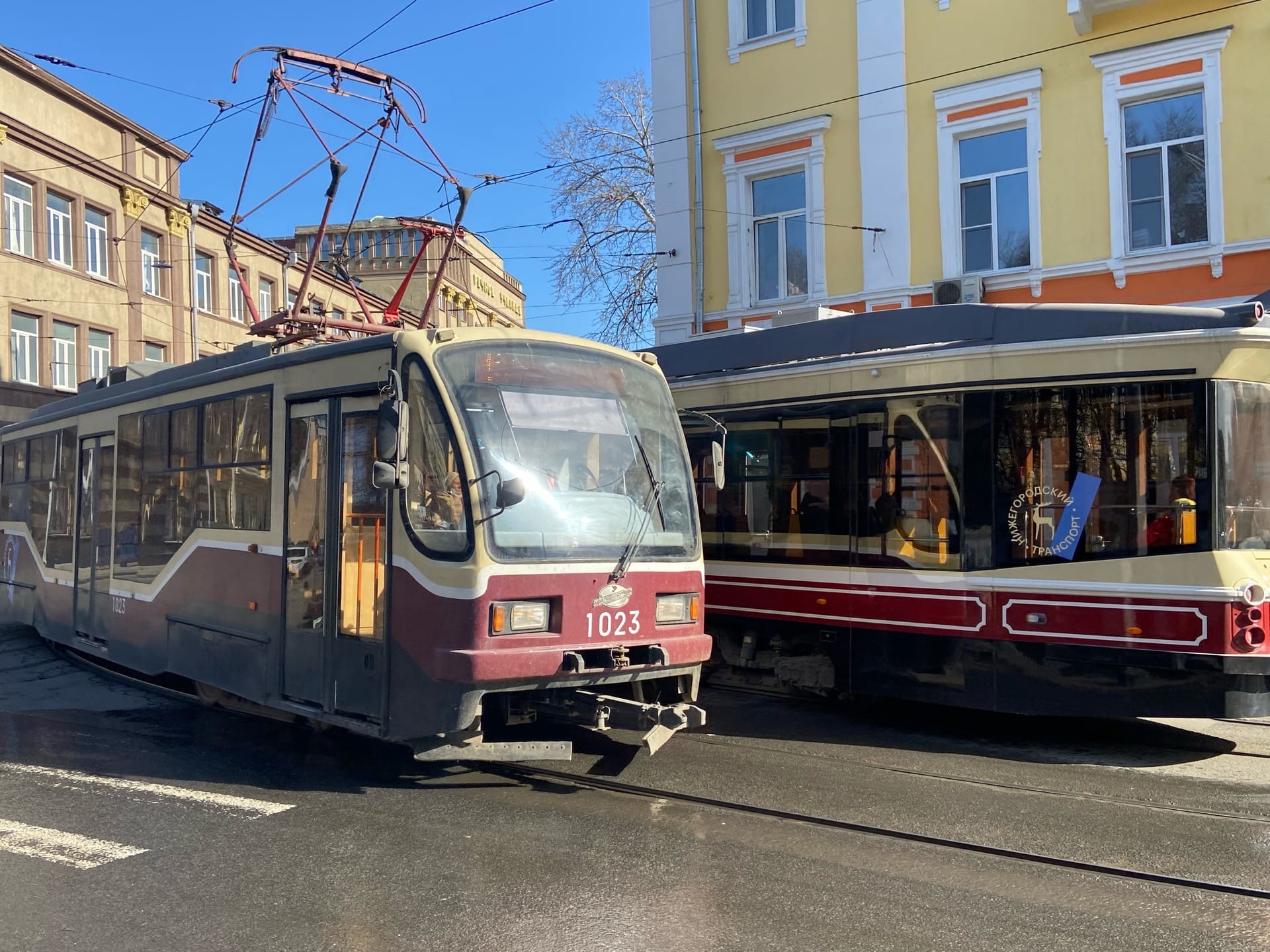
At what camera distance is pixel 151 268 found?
3347cm

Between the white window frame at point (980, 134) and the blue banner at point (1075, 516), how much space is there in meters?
7.66

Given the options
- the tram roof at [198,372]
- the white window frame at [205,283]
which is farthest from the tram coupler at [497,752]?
the white window frame at [205,283]

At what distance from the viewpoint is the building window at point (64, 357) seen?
96.7 ft

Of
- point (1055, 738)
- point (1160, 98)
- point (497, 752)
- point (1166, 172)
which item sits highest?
point (1160, 98)

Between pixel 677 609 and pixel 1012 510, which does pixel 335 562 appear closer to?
pixel 677 609

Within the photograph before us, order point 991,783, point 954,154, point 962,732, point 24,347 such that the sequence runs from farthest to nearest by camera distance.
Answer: point 24,347 → point 954,154 → point 962,732 → point 991,783

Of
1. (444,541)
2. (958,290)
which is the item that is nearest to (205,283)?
(958,290)

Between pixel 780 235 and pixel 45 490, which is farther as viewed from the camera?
pixel 780 235

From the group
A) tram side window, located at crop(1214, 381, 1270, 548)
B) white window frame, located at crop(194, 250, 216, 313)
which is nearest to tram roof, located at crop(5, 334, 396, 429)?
tram side window, located at crop(1214, 381, 1270, 548)

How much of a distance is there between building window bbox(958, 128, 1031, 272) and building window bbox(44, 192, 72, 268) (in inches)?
954

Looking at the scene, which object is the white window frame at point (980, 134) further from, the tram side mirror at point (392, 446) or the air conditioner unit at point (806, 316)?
the tram side mirror at point (392, 446)

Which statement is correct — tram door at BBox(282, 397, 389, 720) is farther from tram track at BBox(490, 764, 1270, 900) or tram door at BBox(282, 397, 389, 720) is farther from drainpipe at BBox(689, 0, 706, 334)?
drainpipe at BBox(689, 0, 706, 334)

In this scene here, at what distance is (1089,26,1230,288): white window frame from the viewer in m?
13.4

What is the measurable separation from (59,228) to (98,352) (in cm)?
357
